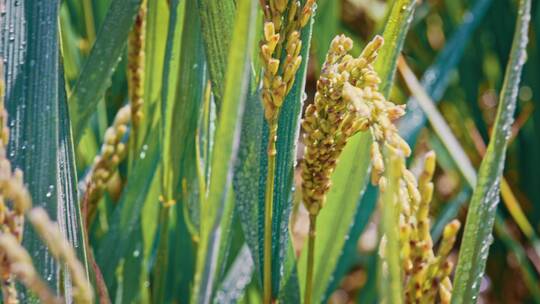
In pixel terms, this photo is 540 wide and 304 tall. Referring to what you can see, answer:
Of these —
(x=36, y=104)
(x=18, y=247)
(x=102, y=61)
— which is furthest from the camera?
(x=102, y=61)

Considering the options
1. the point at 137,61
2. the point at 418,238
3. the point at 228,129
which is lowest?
the point at 418,238

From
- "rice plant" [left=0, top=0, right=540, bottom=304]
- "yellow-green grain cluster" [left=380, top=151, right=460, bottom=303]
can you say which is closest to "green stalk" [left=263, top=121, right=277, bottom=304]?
"rice plant" [left=0, top=0, right=540, bottom=304]

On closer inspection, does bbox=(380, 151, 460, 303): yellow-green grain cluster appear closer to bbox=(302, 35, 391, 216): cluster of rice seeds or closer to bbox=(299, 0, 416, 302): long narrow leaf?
bbox=(302, 35, 391, 216): cluster of rice seeds

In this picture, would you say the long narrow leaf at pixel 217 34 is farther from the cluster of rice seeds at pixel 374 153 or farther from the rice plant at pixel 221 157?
the cluster of rice seeds at pixel 374 153

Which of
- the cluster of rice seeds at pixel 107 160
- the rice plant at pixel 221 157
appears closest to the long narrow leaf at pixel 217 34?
the rice plant at pixel 221 157

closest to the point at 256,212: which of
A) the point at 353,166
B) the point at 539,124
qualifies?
the point at 353,166

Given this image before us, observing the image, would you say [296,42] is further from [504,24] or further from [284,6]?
[504,24]

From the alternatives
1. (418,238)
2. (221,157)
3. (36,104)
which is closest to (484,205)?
(418,238)

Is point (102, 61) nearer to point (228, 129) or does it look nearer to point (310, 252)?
point (310, 252)
